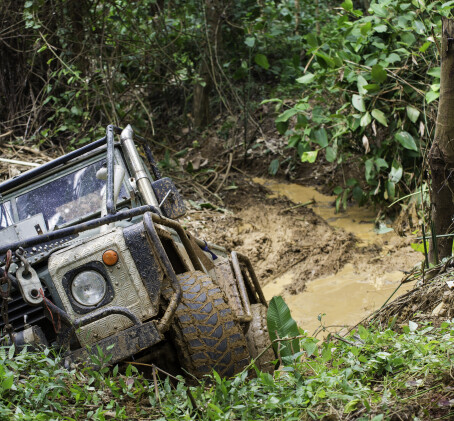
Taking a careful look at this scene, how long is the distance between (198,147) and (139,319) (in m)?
7.38

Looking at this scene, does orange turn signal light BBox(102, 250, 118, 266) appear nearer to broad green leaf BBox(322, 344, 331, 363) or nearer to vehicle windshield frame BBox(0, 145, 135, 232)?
broad green leaf BBox(322, 344, 331, 363)

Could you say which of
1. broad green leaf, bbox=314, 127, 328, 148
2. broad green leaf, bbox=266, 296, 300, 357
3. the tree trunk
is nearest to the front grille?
broad green leaf, bbox=266, 296, 300, 357

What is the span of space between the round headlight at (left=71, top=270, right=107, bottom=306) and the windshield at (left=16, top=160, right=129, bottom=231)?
1.10 m

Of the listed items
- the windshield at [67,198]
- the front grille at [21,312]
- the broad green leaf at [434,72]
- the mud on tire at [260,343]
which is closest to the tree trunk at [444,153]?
the mud on tire at [260,343]

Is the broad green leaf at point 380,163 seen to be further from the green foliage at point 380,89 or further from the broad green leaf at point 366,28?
the broad green leaf at point 366,28

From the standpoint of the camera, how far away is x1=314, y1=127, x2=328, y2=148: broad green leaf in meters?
Answer: 7.21

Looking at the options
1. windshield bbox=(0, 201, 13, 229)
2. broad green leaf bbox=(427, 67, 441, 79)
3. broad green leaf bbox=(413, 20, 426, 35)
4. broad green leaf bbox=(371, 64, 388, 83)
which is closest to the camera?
windshield bbox=(0, 201, 13, 229)

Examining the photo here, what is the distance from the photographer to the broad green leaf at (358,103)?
674 centimetres

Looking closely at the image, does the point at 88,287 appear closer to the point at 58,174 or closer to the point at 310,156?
the point at 58,174

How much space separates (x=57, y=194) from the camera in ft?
14.9

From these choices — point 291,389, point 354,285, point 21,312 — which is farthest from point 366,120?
point 291,389

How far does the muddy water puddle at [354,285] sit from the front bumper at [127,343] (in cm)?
240

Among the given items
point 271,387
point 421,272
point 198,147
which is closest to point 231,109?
point 198,147

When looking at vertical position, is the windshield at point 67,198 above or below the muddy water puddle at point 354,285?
above
